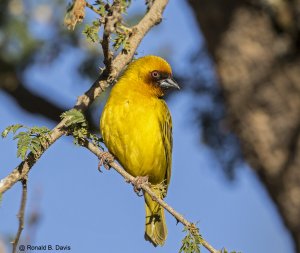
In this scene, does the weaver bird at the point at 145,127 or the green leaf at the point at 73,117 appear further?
the weaver bird at the point at 145,127

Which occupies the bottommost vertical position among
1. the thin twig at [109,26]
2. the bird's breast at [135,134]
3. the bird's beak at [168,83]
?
the thin twig at [109,26]

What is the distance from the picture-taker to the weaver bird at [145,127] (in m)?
4.93

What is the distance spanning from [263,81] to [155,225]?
1.92 m

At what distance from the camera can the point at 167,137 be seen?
206 inches

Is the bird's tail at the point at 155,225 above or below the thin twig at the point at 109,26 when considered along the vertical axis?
above

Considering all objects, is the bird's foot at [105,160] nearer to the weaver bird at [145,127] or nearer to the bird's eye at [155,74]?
the weaver bird at [145,127]

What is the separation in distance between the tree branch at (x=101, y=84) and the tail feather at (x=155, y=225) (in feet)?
5.95

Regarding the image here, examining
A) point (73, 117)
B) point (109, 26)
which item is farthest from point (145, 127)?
point (109, 26)

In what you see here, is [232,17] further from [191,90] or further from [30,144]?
[191,90]

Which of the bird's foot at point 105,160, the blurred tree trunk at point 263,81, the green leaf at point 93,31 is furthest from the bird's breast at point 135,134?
the green leaf at point 93,31

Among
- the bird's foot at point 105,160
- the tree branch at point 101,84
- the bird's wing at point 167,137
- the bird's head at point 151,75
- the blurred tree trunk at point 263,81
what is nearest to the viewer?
the tree branch at point 101,84

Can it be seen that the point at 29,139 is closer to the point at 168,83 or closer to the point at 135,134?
the point at 135,134

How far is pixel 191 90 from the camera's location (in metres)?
6.17

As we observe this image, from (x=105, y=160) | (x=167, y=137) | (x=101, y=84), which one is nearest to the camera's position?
(x=101, y=84)
